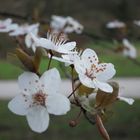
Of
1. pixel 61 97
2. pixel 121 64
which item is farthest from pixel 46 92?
pixel 121 64

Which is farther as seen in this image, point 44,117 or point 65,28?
point 65,28

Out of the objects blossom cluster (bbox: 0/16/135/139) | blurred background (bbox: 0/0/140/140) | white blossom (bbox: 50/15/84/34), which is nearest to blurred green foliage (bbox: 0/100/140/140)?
blurred background (bbox: 0/0/140/140)

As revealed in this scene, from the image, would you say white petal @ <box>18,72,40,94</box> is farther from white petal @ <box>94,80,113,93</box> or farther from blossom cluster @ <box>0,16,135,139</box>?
white petal @ <box>94,80,113,93</box>

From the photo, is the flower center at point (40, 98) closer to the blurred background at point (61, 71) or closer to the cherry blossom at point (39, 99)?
the cherry blossom at point (39, 99)

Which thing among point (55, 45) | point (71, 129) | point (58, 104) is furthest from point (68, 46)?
point (71, 129)

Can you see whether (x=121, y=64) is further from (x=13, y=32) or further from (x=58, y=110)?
(x=58, y=110)

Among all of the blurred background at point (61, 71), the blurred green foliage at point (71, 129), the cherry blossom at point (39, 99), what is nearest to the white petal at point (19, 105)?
the cherry blossom at point (39, 99)

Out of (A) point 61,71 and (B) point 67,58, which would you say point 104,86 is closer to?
(B) point 67,58

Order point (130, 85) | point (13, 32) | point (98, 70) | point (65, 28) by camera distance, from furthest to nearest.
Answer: point (130, 85)
point (65, 28)
point (13, 32)
point (98, 70)
